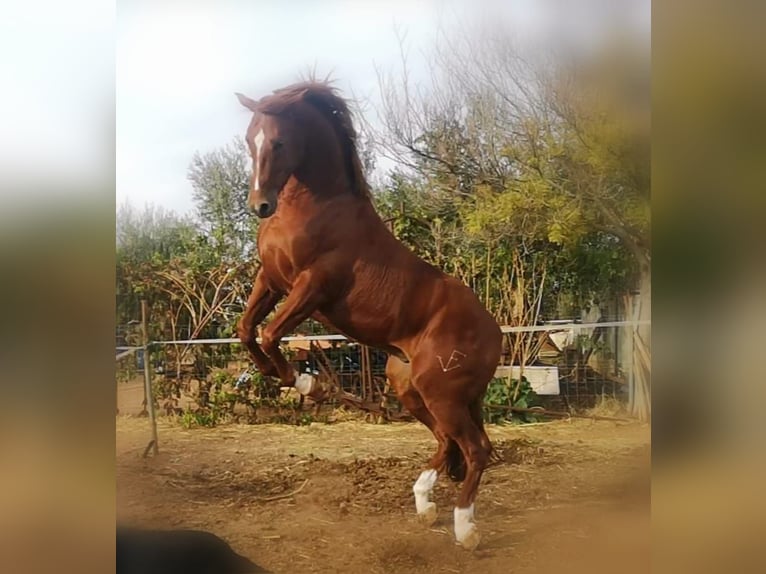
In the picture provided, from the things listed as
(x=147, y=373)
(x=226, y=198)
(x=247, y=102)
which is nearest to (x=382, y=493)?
(x=147, y=373)

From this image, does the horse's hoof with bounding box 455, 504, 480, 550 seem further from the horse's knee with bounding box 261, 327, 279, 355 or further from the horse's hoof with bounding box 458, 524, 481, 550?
the horse's knee with bounding box 261, 327, 279, 355

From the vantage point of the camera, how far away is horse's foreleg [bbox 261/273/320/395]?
2.85 metres

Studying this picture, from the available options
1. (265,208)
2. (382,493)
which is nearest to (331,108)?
(265,208)

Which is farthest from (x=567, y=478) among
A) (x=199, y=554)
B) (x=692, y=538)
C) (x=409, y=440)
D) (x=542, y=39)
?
(x=542, y=39)

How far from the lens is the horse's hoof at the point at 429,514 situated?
9.48 ft

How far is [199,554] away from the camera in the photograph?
2939 millimetres

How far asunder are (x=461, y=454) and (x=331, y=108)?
→ 5.73 ft

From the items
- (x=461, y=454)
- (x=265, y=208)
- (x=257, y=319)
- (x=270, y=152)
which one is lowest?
(x=461, y=454)

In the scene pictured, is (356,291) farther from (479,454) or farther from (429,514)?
(429,514)

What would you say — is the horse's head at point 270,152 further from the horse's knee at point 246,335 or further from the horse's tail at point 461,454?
the horse's tail at point 461,454

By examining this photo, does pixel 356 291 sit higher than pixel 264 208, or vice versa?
pixel 264 208

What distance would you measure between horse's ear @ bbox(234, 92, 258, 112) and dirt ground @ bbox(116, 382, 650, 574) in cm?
151

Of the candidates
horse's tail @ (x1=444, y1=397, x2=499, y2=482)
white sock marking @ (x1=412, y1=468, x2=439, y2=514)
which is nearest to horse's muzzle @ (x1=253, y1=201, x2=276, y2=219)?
horse's tail @ (x1=444, y1=397, x2=499, y2=482)

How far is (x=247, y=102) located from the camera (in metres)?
2.86
